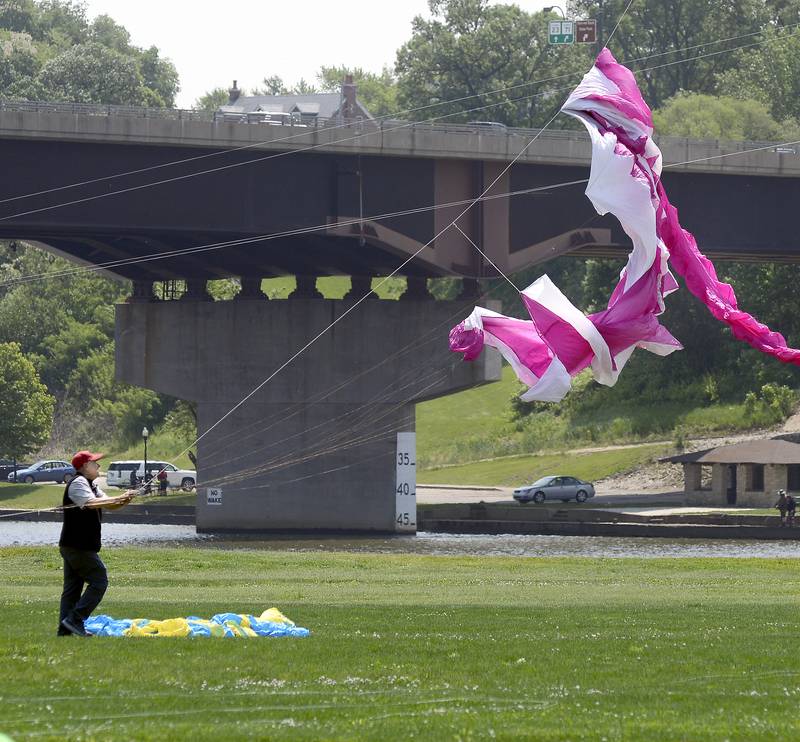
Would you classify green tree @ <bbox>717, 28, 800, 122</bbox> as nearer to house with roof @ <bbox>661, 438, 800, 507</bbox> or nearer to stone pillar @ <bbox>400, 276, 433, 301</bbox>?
house with roof @ <bbox>661, 438, 800, 507</bbox>

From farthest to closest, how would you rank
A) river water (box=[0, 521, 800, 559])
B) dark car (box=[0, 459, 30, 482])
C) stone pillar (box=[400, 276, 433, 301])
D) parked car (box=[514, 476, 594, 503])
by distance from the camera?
1. dark car (box=[0, 459, 30, 482])
2. parked car (box=[514, 476, 594, 503])
3. stone pillar (box=[400, 276, 433, 301])
4. river water (box=[0, 521, 800, 559])

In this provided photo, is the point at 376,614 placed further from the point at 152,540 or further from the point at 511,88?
the point at 511,88

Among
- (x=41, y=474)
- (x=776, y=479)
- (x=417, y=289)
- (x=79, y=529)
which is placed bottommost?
(x=41, y=474)

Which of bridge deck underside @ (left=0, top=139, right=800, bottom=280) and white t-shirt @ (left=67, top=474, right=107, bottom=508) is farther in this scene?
bridge deck underside @ (left=0, top=139, right=800, bottom=280)

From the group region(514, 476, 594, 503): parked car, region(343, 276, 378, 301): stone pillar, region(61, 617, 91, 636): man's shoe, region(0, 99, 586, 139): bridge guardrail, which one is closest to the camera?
region(61, 617, 91, 636): man's shoe

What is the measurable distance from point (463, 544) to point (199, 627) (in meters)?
40.5

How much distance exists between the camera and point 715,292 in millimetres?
28719

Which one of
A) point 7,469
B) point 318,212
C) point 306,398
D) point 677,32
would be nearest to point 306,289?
point 306,398

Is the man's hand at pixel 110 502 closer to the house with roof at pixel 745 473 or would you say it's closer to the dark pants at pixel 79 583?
the dark pants at pixel 79 583

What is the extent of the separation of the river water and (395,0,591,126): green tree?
10064 centimetres

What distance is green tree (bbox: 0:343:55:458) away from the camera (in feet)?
334

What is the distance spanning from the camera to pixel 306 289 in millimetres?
72250

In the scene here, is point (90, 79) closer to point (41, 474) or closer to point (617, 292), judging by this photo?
point (41, 474)

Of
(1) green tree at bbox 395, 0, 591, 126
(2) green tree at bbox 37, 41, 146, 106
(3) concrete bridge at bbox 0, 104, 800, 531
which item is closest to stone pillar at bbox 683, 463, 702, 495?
(3) concrete bridge at bbox 0, 104, 800, 531
